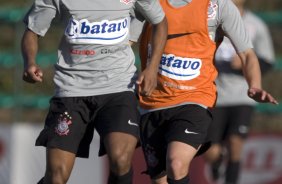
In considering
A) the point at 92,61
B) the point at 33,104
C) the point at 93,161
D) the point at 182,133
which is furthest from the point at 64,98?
the point at 33,104

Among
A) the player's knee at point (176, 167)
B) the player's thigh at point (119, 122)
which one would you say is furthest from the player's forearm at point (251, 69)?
the player's thigh at point (119, 122)

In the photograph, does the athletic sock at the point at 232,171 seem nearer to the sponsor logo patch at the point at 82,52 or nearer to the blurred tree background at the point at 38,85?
the blurred tree background at the point at 38,85

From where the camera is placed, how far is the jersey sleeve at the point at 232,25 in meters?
8.13

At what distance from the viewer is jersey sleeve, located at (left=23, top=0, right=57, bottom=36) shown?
298 inches

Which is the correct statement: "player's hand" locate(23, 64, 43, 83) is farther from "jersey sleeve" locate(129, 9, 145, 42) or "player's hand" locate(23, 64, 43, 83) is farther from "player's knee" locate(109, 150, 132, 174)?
"jersey sleeve" locate(129, 9, 145, 42)

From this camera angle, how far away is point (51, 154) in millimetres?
7598

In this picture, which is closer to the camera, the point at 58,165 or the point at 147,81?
the point at 147,81

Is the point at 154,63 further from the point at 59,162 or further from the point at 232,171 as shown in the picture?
the point at 232,171

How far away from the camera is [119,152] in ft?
24.4

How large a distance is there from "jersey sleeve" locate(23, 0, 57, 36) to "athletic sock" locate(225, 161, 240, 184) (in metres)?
4.24

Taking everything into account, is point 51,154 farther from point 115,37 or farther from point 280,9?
point 280,9

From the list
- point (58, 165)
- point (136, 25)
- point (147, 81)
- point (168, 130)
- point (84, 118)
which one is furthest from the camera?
point (168, 130)

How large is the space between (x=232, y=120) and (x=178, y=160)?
3.66 metres

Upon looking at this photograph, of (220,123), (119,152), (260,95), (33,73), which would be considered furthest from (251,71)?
(220,123)
